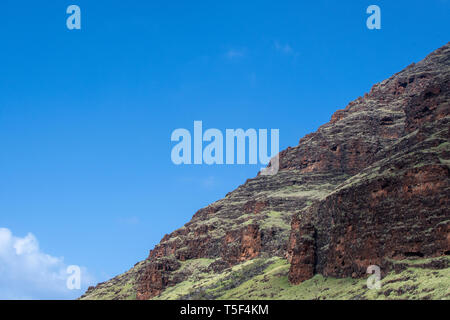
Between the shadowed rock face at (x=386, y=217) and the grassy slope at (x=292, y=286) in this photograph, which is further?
the shadowed rock face at (x=386, y=217)

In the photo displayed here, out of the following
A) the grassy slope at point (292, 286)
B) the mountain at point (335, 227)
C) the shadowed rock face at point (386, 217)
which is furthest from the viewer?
the shadowed rock face at point (386, 217)

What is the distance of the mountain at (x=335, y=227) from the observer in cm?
6951

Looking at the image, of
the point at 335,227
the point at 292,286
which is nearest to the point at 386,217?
the point at 335,227

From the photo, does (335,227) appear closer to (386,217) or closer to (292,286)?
(386,217)

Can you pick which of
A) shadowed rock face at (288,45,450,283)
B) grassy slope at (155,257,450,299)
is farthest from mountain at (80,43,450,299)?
grassy slope at (155,257,450,299)

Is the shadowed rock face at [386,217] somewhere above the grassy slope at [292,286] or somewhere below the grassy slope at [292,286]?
above

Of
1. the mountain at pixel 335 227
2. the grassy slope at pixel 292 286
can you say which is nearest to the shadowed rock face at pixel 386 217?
the mountain at pixel 335 227

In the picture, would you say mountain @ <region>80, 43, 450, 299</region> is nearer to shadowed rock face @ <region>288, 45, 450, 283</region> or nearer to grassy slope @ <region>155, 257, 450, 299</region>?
shadowed rock face @ <region>288, 45, 450, 283</region>

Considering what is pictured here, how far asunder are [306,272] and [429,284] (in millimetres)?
31675

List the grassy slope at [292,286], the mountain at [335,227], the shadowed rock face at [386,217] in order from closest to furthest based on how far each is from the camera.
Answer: the grassy slope at [292,286], the mountain at [335,227], the shadowed rock face at [386,217]

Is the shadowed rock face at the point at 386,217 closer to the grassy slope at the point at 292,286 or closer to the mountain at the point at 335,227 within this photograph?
the mountain at the point at 335,227
